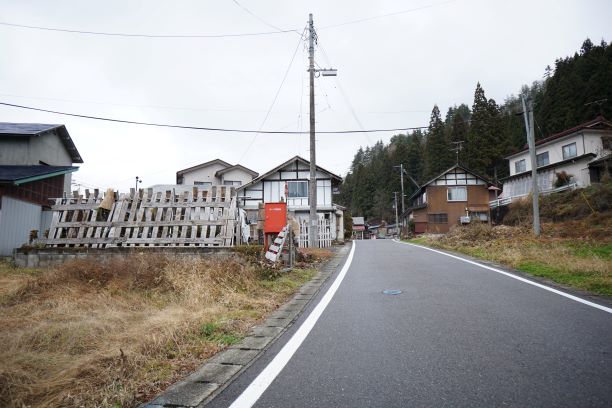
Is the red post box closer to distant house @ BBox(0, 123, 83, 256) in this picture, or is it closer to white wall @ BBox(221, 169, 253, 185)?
distant house @ BBox(0, 123, 83, 256)

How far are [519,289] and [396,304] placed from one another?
2553 millimetres

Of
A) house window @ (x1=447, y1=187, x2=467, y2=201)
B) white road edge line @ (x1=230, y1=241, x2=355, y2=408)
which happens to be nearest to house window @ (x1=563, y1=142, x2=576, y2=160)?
house window @ (x1=447, y1=187, x2=467, y2=201)

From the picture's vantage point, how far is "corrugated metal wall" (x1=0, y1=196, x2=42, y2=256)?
14188 mm

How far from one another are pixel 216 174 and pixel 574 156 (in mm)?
31586

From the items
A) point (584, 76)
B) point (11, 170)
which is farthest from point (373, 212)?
point (11, 170)

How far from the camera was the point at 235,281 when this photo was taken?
261 inches

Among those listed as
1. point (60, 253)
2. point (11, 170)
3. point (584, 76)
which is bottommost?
point (60, 253)

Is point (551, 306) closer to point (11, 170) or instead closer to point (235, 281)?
point (235, 281)

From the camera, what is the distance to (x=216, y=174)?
Result: 34594 millimetres

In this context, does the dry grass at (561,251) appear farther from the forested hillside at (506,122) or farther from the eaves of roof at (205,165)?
the eaves of roof at (205,165)

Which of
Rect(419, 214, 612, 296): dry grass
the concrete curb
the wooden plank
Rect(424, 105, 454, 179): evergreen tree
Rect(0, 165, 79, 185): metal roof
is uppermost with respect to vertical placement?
Rect(424, 105, 454, 179): evergreen tree

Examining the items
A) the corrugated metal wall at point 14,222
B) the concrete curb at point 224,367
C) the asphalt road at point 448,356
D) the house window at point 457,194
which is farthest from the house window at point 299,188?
the concrete curb at point 224,367

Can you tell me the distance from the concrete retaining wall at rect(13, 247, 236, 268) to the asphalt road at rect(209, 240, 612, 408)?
3.89 metres

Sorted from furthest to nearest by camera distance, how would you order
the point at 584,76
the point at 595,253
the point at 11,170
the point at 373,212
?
the point at 373,212
the point at 584,76
the point at 11,170
the point at 595,253
